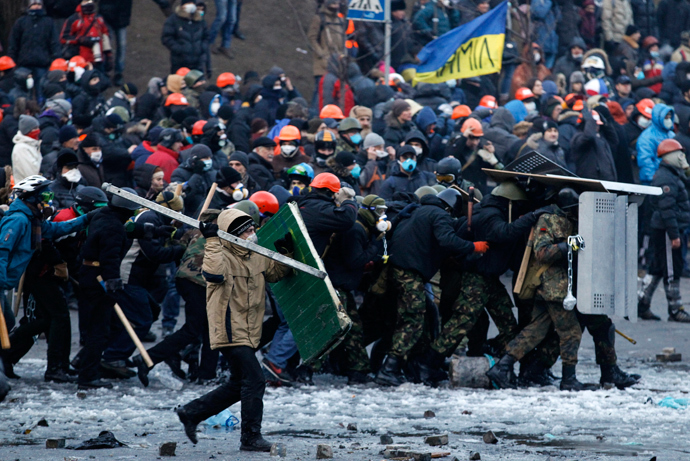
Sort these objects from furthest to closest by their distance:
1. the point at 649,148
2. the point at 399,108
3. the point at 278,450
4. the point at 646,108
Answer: the point at 646,108, the point at 649,148, the point at 399,108, the point at 278,450

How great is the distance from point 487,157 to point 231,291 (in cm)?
769

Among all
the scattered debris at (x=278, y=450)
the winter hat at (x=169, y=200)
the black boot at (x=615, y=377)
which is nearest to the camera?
the scattered debris at (x=278, y=450)

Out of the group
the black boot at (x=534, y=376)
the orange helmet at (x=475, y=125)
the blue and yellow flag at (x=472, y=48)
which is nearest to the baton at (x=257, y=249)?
the black boot at (x=534, y=376)

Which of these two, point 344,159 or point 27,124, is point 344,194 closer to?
point 344,159

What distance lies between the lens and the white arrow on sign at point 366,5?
1634cm

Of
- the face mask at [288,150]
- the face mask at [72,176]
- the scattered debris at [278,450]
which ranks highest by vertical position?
the face mask at [288,150]

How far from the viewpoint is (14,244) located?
8609 millimetres

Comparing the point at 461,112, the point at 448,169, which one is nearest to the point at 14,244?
the point at 448,169

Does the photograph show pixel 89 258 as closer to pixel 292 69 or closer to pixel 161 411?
pixel 161 411

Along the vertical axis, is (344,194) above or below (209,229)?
above

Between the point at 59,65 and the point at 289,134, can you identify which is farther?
the point at 59,65

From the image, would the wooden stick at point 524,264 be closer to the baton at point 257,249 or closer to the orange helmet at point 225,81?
the baton at point 257,249

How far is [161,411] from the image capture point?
8.11 metres

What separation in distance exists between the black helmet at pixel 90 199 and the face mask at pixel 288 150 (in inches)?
141
